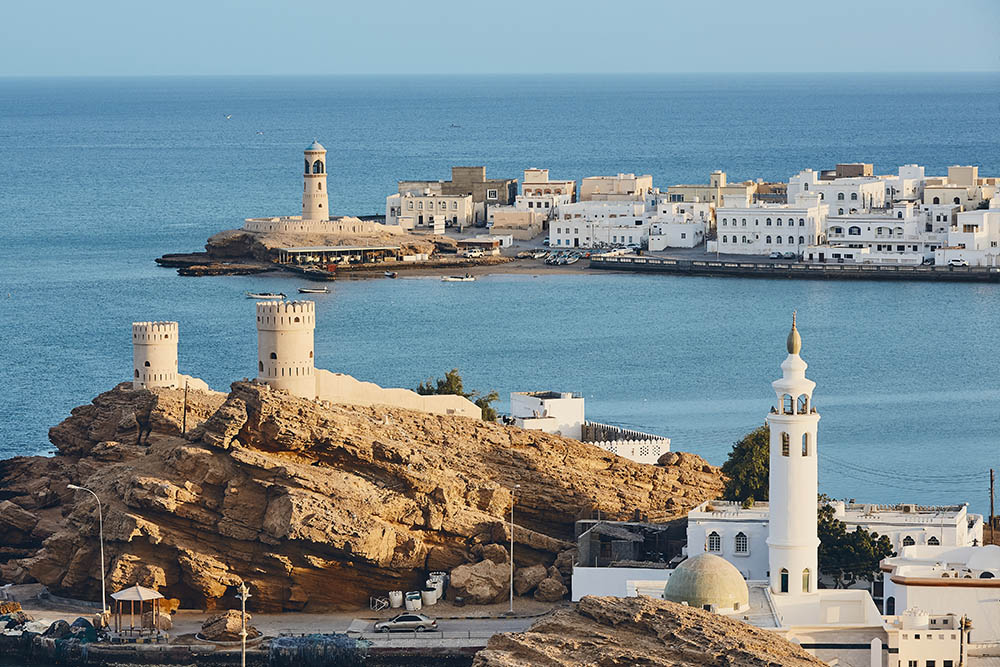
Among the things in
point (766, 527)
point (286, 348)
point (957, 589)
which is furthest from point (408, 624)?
point (957, 589)

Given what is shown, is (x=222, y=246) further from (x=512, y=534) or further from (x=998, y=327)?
(x=512, y=534)

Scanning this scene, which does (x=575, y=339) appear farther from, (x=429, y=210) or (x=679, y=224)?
(x=429, y=210)

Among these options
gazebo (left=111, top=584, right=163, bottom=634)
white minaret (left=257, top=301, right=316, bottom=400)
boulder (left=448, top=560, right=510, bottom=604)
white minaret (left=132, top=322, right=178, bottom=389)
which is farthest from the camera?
white minaret (left=132, top=322, right=178, bottom=389)

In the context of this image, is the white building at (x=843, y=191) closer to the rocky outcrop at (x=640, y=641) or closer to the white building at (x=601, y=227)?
the white building at (x=601, y=227)

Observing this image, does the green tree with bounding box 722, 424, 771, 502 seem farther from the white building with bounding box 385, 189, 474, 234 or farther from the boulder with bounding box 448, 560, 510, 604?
the white building with bounding box 385, 189, 474, 234

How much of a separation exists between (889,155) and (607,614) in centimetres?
13171

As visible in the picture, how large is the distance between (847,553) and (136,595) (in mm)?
10408

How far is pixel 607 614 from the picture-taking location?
2652 cm

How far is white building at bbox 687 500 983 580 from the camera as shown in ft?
113

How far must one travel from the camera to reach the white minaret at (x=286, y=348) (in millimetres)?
38375

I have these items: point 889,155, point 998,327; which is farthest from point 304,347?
point 889,155

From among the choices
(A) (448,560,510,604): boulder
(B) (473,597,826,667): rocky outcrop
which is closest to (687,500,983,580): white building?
(A) (448,560,510,604): boulder

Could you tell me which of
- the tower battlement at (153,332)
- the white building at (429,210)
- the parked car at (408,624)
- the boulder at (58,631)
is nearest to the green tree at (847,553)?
the parked car at (408,624)

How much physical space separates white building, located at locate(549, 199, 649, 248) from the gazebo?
6156 cm
